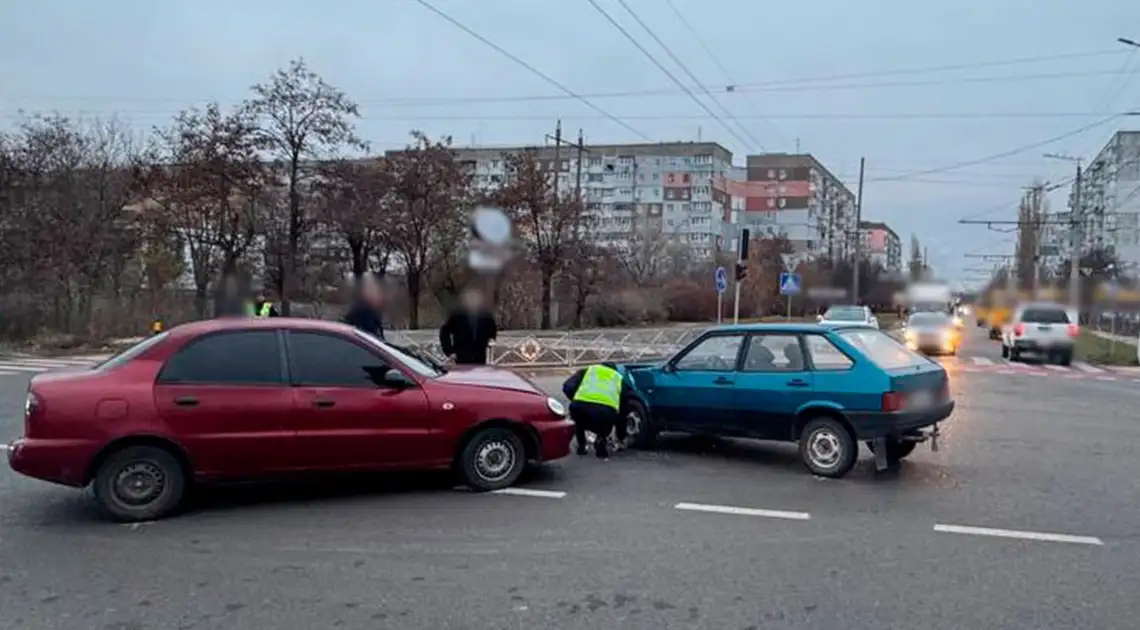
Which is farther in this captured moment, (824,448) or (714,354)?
(714,354)

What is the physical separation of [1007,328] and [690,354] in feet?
71.7

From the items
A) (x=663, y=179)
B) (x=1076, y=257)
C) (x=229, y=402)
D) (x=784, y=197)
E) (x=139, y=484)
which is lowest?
(x=139, y=484)

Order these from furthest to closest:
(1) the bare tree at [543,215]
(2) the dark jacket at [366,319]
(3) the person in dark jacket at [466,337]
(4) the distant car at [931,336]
→ (1) the bare tree at [543,215]
(4) the distant car at [931,336]
(2) the dark jacket at [366,319]
(3) the person in dark jacket at [466,337]

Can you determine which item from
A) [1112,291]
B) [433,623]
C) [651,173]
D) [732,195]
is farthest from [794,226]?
[433,623]

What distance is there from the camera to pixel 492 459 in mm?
7430

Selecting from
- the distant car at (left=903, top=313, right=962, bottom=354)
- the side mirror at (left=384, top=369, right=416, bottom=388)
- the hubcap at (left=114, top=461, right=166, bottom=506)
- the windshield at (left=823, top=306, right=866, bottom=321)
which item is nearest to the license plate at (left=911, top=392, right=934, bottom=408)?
the side mirror at (left=384, top=369, right=416, bottom=388)

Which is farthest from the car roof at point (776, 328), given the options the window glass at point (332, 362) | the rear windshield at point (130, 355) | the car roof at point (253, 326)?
the rear windshield at point (130, 355)

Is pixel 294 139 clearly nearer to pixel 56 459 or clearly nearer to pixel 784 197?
pixel 56 459

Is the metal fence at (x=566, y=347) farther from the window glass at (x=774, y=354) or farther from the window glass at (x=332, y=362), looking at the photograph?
the window glass at (x=332, y=362)

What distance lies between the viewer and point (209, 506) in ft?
Answer: 22.5

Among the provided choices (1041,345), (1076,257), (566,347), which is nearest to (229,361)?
(566,347)

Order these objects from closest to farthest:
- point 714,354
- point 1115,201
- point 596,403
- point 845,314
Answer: point 596,403 < point 714,354 < point 845,314 < point 1115,201

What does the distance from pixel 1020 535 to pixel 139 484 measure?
627cm

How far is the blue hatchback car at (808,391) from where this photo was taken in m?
7.98
